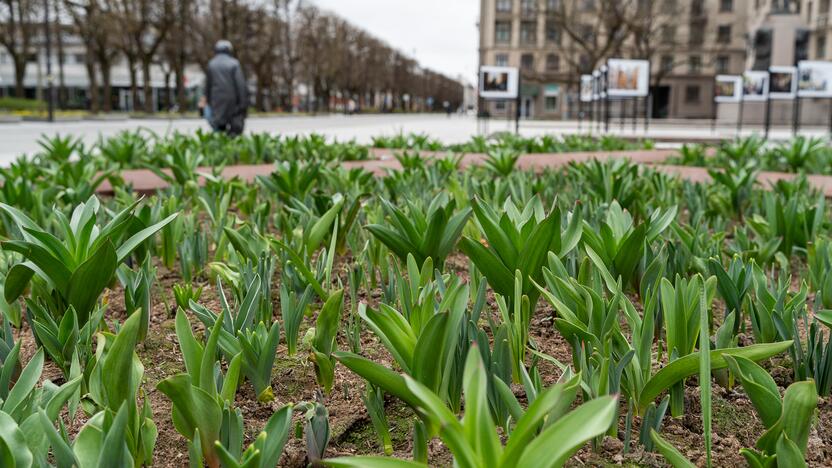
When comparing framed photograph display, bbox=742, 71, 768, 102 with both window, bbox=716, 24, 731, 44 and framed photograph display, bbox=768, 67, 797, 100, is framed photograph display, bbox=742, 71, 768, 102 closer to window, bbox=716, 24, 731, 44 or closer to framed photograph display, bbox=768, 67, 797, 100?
framed photograph display, bbox=768, 67, 797, 100

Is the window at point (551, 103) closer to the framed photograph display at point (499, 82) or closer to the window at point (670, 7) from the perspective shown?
the window at point (670, 7)

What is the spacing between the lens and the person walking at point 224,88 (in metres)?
12.4

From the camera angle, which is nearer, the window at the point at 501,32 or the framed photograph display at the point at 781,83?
the framed photograph display at the point at 781,83

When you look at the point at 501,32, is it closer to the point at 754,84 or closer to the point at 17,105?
the point at 17,105

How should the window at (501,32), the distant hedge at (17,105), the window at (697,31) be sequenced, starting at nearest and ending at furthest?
the distant hedge at (17,105) → the window at (697,31) → the window at (501,32)

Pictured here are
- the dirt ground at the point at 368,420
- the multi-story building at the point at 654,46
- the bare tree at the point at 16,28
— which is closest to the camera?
the dirt ground at the point at 368,420

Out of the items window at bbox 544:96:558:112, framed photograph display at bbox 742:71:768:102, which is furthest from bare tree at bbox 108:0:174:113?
window at bbox 544:96:558:112

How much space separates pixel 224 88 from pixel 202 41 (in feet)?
155

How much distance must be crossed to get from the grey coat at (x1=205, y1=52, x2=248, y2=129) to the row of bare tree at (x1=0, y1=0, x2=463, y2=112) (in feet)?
79.6

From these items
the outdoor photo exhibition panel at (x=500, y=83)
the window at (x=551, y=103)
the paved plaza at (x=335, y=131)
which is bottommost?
the paved plaza at (x=335, y=131)

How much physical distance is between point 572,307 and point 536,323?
0.62 metres

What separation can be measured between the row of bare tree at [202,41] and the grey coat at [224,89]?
24.3 meters

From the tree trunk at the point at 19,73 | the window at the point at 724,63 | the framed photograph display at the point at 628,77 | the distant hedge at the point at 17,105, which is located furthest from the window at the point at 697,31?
the distant hedge at the point at 17,105

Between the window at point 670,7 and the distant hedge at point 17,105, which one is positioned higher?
the window at point 670,7
